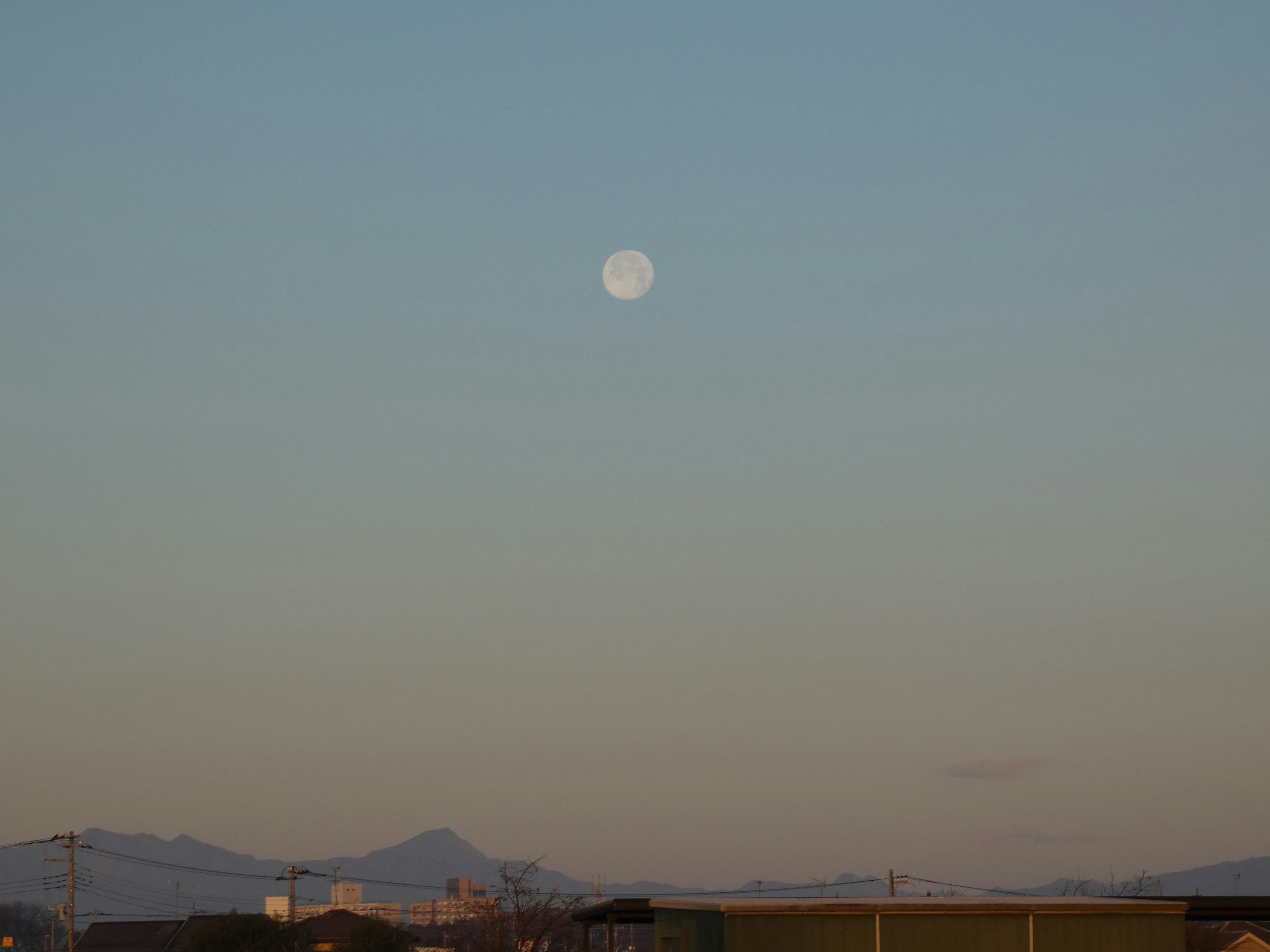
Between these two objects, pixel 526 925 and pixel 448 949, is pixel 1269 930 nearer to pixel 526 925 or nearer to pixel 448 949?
pixel 526 925

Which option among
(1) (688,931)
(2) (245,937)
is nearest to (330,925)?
(2) (245,937)

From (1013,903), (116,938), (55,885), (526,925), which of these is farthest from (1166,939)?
(55,885)

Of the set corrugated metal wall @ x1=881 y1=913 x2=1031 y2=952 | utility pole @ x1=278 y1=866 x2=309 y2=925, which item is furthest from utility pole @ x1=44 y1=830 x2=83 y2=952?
corrugated metal wall @ x1=881 y1=913 x2=1031 y2=952

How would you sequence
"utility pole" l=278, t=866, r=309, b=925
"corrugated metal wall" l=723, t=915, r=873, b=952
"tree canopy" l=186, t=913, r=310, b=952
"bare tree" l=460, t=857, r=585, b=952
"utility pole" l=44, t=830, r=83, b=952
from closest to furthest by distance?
"corrugated metal wall" l=723, t=915, r=873, b=952
"bare tree" l=460, t=857, r=585, b=952
"tree canopy" l=186, t=913, r=310, b=952
"utility pole" l=44, t=830, r=83, b=952
"utility pole" l=278, t=866, r=309, b=925

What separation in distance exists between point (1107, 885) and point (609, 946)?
96.1m

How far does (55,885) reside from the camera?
5458 inches

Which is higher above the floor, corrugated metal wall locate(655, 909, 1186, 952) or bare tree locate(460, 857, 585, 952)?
corrugated metal wall locate(655, 909, 1186, 952)

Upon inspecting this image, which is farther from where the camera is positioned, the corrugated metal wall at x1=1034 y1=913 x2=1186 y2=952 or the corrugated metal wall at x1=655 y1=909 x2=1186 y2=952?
the corrugated metal wall at x1=1034 y1=913 x2=1186 y2=952

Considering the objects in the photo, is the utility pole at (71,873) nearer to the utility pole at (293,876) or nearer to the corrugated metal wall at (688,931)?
the utility pole at (293,876)

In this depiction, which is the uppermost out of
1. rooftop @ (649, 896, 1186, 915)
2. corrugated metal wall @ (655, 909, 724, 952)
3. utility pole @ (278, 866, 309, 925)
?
rooftop @ (649, 896, 1186, 915)

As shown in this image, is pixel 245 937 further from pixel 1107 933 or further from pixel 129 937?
pixel 1107 933

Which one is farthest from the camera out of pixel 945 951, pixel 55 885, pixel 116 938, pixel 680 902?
pixel 55 885

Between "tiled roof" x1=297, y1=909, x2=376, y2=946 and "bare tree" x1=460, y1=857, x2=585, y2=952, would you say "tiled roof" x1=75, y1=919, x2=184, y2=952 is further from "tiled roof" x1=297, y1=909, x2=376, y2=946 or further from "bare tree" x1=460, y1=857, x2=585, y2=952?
"bare tree" x1=460, y1=857, x2=585, y2=952

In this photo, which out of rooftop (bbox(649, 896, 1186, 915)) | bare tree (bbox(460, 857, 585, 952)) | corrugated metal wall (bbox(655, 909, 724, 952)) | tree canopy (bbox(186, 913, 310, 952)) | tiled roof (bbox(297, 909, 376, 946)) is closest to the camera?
rooftop (bbox(649, 896, 1186, 915))
